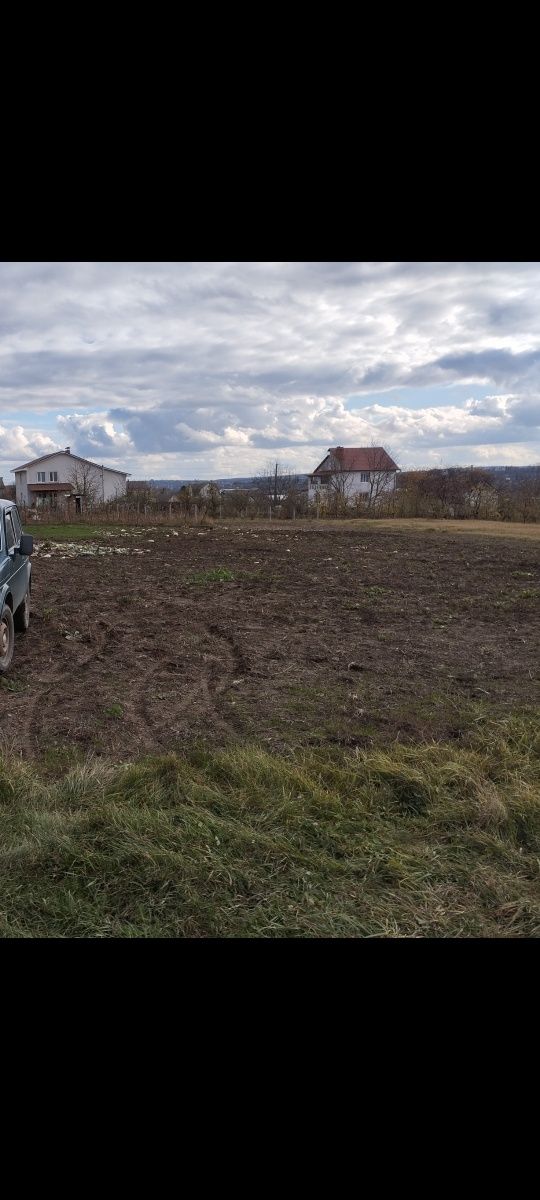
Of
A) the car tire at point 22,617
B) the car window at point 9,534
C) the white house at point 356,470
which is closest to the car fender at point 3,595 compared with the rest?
the car window at point 9,534

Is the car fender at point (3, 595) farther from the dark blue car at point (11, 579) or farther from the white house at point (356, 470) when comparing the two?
the white house at point (356, 470)

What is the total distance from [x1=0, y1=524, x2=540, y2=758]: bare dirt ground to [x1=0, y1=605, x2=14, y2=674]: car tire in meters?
0.16

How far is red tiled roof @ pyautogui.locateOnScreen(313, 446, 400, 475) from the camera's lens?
56.1m

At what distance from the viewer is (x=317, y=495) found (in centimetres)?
4100

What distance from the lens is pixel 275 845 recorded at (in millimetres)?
3328

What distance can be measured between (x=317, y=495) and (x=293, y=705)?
119 ft

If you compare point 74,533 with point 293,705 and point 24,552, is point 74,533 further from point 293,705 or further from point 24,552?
point 293,705

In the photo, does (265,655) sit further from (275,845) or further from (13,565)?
(275,845)

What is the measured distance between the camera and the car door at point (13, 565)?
7.06 metres

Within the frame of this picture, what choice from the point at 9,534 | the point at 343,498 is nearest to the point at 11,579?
the point at 9,534

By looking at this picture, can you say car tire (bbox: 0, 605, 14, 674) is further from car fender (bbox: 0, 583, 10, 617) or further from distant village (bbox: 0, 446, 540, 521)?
distant village (bbox: 0, 446, 540, 521)

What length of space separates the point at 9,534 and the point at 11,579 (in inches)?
23.8

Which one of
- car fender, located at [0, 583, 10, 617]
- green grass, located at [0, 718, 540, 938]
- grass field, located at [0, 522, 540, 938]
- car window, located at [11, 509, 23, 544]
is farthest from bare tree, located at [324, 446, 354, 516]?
green grass, located at [0, 718, 540, 938]
